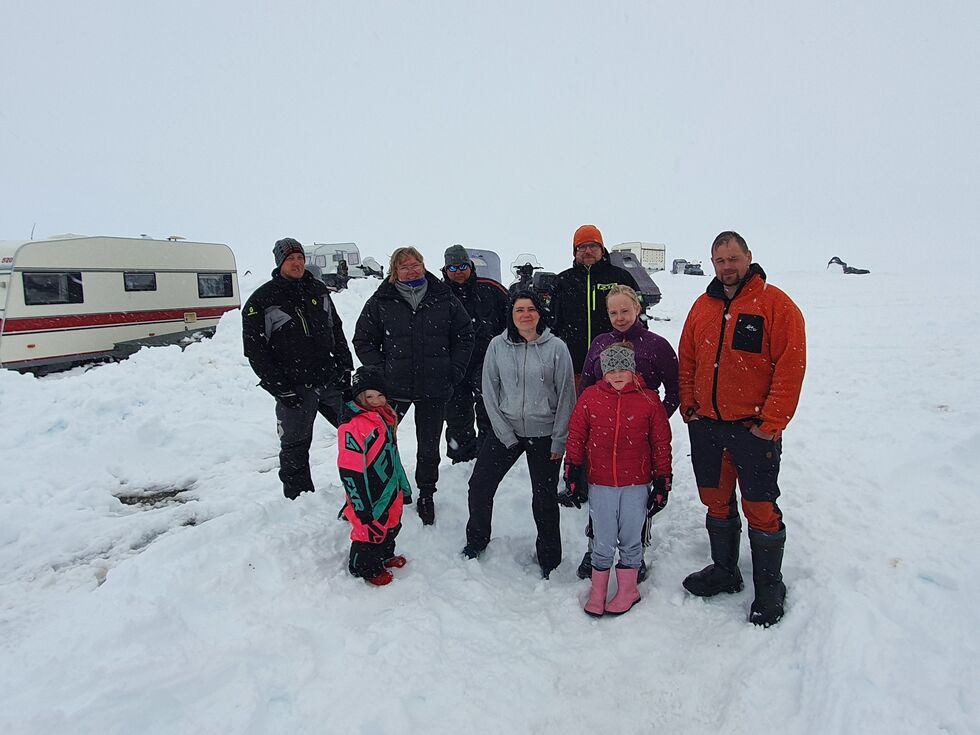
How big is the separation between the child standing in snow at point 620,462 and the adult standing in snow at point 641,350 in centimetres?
13

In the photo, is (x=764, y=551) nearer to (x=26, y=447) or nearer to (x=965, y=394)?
(x=965, y=394)

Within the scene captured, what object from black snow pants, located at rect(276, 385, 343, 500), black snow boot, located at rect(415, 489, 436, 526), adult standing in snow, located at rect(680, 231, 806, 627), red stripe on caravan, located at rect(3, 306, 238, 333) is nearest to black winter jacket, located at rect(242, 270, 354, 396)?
black snow pants, located at rect(276, 385, 343, 500)

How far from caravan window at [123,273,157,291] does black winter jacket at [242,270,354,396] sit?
13070 mm

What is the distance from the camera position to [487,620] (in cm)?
349

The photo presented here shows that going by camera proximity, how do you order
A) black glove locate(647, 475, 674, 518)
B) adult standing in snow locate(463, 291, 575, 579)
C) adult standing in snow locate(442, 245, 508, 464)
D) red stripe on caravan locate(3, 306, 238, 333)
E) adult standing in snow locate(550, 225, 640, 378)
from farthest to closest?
red stripe on caravan locate(3, 306, 238, 333) < adult standing in snow locate(442, 245, 508, 464) < adult standing in snow locate(550, 225, 640, 378) < adult standing in snow locate(463, 291, 575, 579) < black glove locate(647, 475, 674, 518)

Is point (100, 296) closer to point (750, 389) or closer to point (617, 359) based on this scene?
point (617, 359)

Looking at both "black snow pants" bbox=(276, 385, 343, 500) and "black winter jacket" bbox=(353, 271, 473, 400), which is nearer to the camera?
"black winter jacket" bbox=(353, 271, 473, 400)

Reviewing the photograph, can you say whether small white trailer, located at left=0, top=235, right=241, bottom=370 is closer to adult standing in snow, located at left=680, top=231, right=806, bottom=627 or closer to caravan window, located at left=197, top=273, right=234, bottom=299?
caravan window, located at left=197, top=273, right=234, bottom=299

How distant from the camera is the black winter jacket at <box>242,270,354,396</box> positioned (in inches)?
170

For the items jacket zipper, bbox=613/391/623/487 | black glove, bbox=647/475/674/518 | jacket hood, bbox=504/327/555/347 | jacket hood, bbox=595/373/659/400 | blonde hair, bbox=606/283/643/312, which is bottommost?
black glove, bbox=647/475/674/518

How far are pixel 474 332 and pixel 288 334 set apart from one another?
1.79 metres

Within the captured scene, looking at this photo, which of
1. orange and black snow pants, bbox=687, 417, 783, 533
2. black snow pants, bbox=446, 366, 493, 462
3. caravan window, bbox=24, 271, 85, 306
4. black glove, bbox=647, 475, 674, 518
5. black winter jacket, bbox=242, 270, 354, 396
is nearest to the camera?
orange and black snow pants, bbox=687, 417, 783, 533

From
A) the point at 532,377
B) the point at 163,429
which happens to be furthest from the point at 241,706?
the point at 163,429

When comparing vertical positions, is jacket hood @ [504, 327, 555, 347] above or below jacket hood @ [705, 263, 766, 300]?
below
